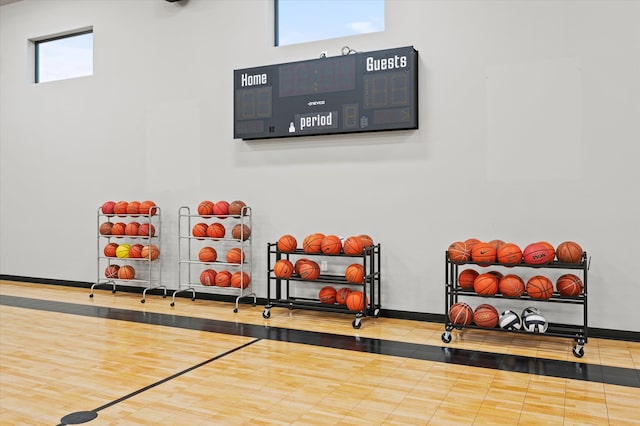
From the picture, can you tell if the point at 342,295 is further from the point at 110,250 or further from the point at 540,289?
the point at 110,250

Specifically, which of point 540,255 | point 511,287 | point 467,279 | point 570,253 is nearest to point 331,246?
point 467,279

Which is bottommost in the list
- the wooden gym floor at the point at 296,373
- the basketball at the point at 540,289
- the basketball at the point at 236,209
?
the wooden gym floor at the point at 296,373

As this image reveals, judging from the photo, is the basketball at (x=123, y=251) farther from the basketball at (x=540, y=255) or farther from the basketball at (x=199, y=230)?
the basketball at (x=540, y=255)

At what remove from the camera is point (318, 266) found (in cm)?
485

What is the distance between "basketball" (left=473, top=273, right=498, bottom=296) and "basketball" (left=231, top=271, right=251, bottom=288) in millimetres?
2279

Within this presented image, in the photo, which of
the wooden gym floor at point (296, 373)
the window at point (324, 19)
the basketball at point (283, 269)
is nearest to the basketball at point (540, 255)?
the wooden gym floor at point (296, 373)

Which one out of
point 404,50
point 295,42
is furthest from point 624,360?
point 295,42

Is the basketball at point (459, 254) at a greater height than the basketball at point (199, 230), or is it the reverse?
the basketball at point (199, 230)

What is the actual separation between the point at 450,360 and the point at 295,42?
11.4 ft

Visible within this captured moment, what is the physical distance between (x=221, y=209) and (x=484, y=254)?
259 cm

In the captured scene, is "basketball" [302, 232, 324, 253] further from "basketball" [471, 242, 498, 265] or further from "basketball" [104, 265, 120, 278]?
"basketball" [104, 265, 120, 278]

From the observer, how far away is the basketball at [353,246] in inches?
178

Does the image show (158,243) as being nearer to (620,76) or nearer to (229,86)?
(229,86)

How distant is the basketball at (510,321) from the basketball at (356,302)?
44.0 inches
